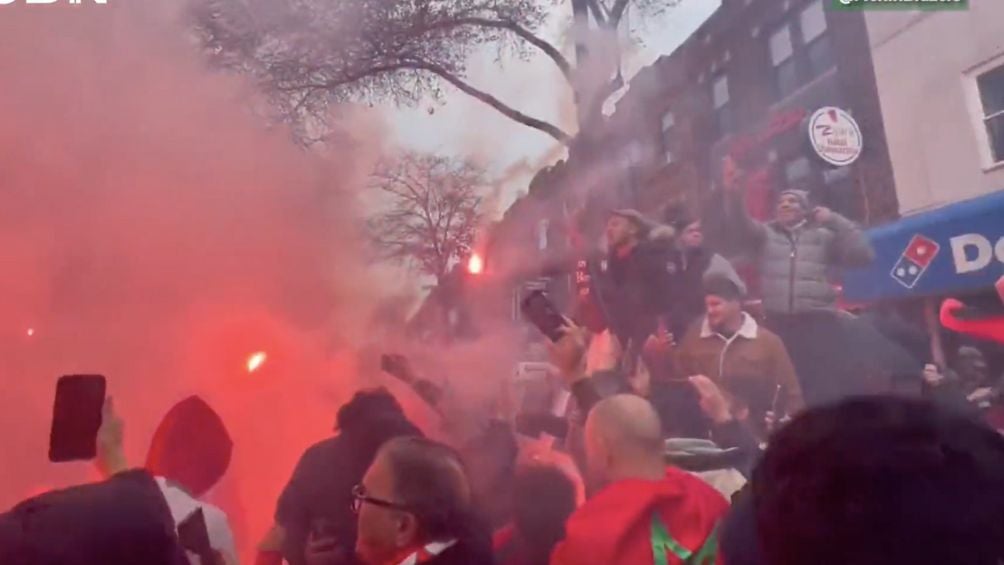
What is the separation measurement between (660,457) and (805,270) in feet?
2.64

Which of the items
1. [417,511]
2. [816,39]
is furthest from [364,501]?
[816,39]

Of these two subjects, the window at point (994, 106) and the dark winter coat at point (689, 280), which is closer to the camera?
the dark winter coat at point (689, 280)

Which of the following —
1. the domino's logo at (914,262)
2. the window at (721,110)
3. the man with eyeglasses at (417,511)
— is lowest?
the man with eyeglasses at (417,511)

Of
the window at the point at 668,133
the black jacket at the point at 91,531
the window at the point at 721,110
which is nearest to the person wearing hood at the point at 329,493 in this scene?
the black jacket at the point at 91,531

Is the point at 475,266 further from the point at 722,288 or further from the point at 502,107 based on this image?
the point at 722,288

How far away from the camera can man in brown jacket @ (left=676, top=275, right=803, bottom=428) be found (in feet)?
8.33

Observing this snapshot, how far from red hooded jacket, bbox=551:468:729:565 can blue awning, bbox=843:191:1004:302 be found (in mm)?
934

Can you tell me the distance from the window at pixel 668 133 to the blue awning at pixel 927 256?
0.68 meters

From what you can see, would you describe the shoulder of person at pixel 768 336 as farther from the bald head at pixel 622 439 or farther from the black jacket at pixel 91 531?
the black jacket at pixel 91 531

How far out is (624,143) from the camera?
2.66 metres

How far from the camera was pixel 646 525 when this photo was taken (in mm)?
2102

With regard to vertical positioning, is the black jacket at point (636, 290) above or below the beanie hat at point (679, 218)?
below

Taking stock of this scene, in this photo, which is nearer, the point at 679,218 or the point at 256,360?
the point at 256,360

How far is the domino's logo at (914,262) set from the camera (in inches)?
105
